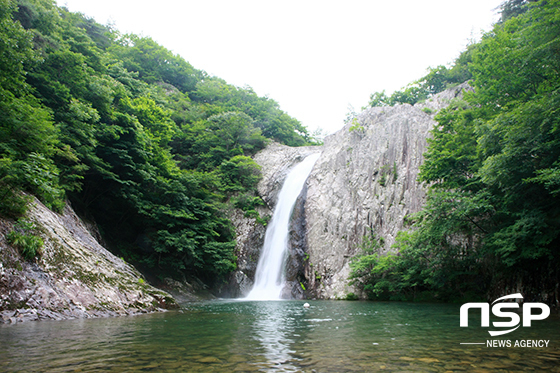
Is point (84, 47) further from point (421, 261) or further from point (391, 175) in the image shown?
point (421, 261)

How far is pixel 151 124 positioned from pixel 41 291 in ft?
61.4

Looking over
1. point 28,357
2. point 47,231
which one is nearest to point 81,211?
point 47,231

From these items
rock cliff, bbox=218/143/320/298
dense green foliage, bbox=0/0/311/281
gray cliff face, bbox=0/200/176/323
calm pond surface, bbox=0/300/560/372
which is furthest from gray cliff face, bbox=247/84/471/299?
calm pond surface, bbox=0/300/560/372

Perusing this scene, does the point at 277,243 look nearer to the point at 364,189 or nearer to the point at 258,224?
the point at 258,224

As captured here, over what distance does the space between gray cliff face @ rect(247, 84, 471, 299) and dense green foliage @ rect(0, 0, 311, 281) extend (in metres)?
5.83

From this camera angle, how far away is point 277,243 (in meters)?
24.5

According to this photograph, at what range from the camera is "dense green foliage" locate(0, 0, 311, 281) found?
34.0 feet

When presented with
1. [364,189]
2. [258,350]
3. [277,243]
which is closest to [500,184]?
[258,350]

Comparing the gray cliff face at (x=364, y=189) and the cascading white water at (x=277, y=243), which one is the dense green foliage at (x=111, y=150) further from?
the gray cliff face at (x=364, y=189)

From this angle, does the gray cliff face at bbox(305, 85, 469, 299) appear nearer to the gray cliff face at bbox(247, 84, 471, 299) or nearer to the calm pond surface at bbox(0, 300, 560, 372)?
the gray cliff face at bbox(247, 84, 471, 299)

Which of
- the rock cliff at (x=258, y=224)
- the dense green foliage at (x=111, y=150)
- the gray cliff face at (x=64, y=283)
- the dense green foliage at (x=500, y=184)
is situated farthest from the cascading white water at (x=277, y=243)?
the gray cliff face at (x=64, y=283)

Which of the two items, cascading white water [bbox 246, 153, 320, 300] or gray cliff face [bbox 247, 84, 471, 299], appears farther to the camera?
cascading white water [bbox 246, 153, 320, 300]

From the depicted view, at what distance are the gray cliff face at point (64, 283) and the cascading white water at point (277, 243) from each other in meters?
12.7

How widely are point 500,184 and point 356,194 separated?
13.3 m
